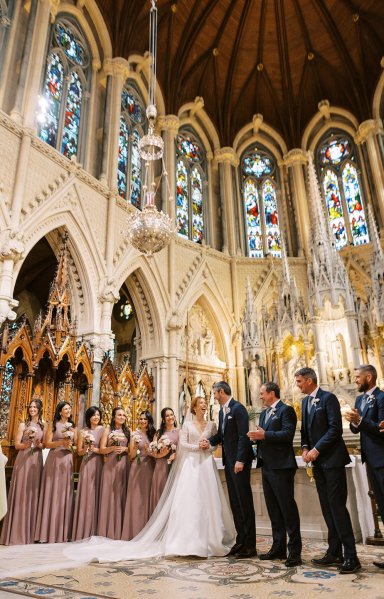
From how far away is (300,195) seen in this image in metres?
18.0

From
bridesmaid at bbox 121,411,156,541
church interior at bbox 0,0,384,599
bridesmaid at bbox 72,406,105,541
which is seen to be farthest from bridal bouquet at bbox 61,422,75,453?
church interior at bbox 0,0,384,599

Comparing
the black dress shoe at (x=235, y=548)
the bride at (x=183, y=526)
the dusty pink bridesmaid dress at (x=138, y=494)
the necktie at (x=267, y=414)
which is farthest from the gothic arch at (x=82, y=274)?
the black dress shoe at (x=235, y=548)

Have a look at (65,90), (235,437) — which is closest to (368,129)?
(65,90)

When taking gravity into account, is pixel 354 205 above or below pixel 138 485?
above

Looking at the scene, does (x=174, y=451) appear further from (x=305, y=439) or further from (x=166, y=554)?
(x=305, y=439)

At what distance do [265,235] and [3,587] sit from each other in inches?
621

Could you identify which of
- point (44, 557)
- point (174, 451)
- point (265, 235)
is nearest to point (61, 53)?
point (265, 235)

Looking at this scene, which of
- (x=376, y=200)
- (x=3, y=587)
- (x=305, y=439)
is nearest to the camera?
(x=3, y=587)

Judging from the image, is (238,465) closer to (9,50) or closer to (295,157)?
(9,50)

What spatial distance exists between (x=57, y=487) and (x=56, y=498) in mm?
127

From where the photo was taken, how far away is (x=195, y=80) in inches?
715

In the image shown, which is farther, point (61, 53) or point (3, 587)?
point (61, 53)

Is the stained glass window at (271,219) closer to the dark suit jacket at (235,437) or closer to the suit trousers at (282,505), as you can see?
the dark suit jacket at (235,437)

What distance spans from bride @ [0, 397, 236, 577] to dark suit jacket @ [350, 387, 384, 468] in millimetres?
1578
